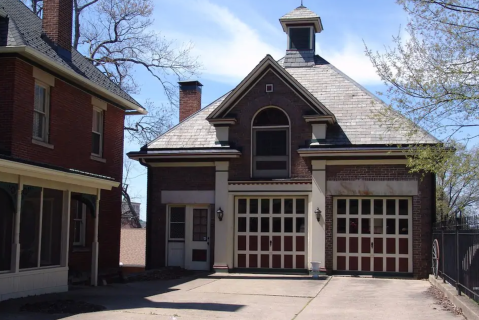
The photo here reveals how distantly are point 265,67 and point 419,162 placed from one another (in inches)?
312

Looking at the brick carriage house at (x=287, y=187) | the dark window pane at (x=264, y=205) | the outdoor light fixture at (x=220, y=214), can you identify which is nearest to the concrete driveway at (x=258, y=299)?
the brick carriage house at (x=287, y=187)

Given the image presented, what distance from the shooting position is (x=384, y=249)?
20500 millimetres

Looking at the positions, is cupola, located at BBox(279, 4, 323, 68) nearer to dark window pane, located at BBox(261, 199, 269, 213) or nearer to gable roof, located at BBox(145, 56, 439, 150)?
gable roof, located at BBox(145, 56, 439, 150)

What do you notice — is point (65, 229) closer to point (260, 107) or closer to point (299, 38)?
point (260, 107)

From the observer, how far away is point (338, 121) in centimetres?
2169

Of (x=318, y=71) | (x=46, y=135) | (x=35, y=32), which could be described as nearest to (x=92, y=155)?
(x=46, y=135)

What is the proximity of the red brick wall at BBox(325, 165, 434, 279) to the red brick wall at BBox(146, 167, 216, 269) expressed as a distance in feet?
15.8

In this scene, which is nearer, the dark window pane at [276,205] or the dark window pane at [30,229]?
the dark window pane at [30,229]

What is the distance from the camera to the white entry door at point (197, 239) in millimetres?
22141

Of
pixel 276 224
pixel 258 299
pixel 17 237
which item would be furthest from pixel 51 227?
pixel 276 224

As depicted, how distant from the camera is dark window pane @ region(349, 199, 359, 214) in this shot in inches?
821

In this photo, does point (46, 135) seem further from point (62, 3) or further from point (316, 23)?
point (316, 23)

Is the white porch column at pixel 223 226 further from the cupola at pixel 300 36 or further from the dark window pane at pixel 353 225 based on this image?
the cupola at pixel 300 36

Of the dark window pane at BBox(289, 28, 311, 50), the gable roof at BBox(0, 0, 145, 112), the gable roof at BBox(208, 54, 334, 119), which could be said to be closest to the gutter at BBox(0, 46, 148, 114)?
the gable roof at BBox(0, 0, 145, 112)
